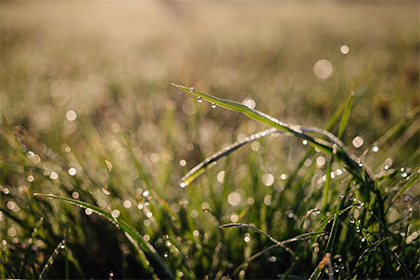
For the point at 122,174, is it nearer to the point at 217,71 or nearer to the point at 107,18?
the point at 217,71

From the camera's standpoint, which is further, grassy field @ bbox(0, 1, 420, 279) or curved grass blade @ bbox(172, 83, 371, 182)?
grassy field @ bbox(0, 1, 420, 279)

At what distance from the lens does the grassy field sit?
80cm

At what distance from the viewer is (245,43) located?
4.04m

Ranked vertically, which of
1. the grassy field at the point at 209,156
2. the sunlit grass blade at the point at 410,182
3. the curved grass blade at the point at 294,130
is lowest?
the grassy field at the point at 209,156

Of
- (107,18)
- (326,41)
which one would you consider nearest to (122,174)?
(326,41)

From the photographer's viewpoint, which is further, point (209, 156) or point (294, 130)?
point (209, 156)

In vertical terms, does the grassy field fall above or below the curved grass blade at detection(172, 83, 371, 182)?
below

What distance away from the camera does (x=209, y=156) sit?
137 cm

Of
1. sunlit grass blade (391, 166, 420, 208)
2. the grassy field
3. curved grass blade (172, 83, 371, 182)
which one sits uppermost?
curved grass blade (172, 83, 371, 182)

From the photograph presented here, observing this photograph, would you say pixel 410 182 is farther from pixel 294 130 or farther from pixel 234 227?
pixel 234 227

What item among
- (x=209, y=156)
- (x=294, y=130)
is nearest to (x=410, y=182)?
(x=294, y=130)

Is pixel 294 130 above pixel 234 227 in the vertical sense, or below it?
above

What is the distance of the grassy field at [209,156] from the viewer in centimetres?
80

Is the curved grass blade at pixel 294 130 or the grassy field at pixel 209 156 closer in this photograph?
the curved grass blade at pixel 294 130
